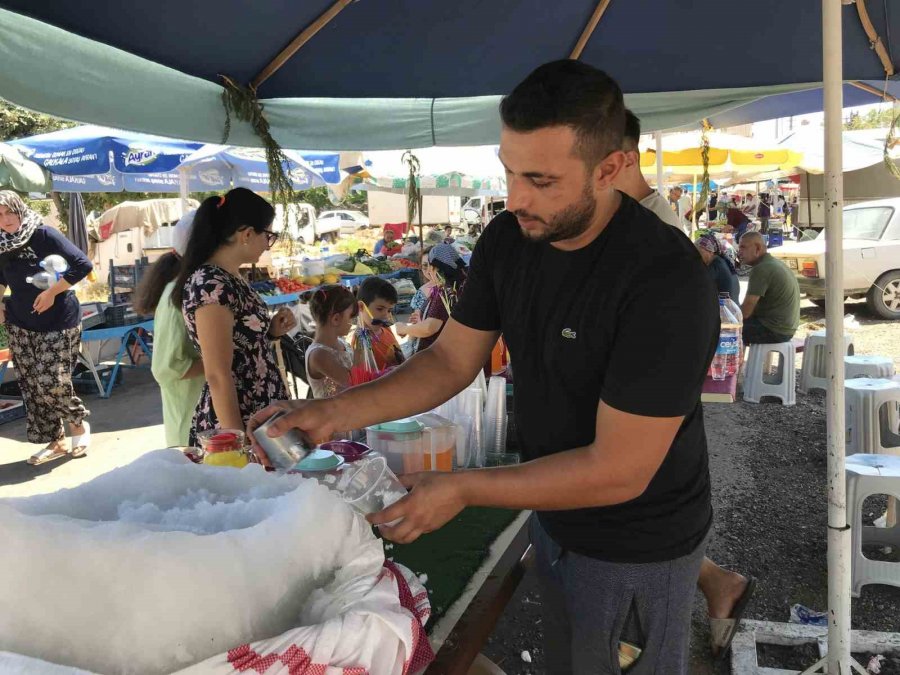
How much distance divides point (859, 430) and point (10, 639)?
5074mm

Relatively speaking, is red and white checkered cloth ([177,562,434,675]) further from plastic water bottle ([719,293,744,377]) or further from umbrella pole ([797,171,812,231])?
umbrella pole ([797,171,812,231])

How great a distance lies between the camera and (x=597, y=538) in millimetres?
1525

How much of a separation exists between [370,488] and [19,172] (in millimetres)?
7329

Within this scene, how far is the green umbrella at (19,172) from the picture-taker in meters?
6.77

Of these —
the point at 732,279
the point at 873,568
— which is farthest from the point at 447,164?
the point at 873,568

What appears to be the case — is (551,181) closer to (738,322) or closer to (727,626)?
(727,626)

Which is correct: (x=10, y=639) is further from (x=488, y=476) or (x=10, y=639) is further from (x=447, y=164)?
(x=447, y=164)

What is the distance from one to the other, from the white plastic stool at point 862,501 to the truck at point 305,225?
10.1 ft

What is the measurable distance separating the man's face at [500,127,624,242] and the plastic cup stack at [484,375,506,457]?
131 centimetres

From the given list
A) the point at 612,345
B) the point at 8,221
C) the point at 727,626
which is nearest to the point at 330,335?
the point at 727,626

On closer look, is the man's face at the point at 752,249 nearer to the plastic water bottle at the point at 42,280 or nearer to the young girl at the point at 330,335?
the young girl at the point at 330,335

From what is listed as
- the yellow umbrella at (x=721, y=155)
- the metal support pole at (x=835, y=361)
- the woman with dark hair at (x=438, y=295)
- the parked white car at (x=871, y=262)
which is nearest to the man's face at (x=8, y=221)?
the woman with dark hair at (x=438, y=295)

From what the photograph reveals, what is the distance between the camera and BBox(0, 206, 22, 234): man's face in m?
4.66

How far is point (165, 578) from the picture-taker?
0.85 meters
